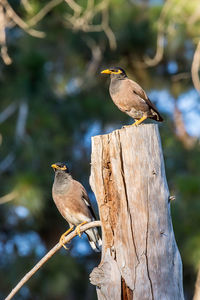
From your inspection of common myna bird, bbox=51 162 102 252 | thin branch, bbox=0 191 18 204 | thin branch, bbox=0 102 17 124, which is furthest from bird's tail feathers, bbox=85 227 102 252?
thin branch, bbox=0 102 17 124

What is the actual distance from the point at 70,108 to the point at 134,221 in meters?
5.23

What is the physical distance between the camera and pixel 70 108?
7695 mm

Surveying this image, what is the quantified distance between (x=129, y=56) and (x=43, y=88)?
149 centimetres

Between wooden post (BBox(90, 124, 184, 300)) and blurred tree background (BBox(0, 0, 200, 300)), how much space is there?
3.60 meters

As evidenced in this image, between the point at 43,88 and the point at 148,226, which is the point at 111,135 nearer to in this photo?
the point at 148,226

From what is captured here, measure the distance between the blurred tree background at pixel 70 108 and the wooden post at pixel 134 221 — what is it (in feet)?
11.8

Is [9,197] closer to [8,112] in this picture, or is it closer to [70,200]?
[8,112]

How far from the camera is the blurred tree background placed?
6.62 m

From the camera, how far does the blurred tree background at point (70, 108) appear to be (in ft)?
21.7

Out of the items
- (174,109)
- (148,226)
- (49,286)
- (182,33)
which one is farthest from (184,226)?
(148,226)

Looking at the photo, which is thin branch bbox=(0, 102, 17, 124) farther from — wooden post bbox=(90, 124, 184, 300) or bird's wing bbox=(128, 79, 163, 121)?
wooden post bbox=(90, 124, 184, 300)

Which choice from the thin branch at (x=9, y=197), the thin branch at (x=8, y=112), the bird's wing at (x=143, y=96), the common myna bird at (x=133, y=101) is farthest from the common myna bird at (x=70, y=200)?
the thin branch at (x=8, y=112)

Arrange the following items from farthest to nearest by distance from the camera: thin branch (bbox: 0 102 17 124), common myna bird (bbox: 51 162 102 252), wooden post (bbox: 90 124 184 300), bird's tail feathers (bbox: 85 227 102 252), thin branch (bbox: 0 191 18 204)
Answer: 1. thin branch (bbox: 0 102 17 124)
2. thin branch (bbox: 0 191 18 204)
3. common myna bird (bbox: 51 162 102 252)
4. bird's tail feathers (bbox: 85 227 102 252)
5. wooden post (bbox: 90 124 184 300)

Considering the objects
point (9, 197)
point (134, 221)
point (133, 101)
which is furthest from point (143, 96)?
point (9, 197)
